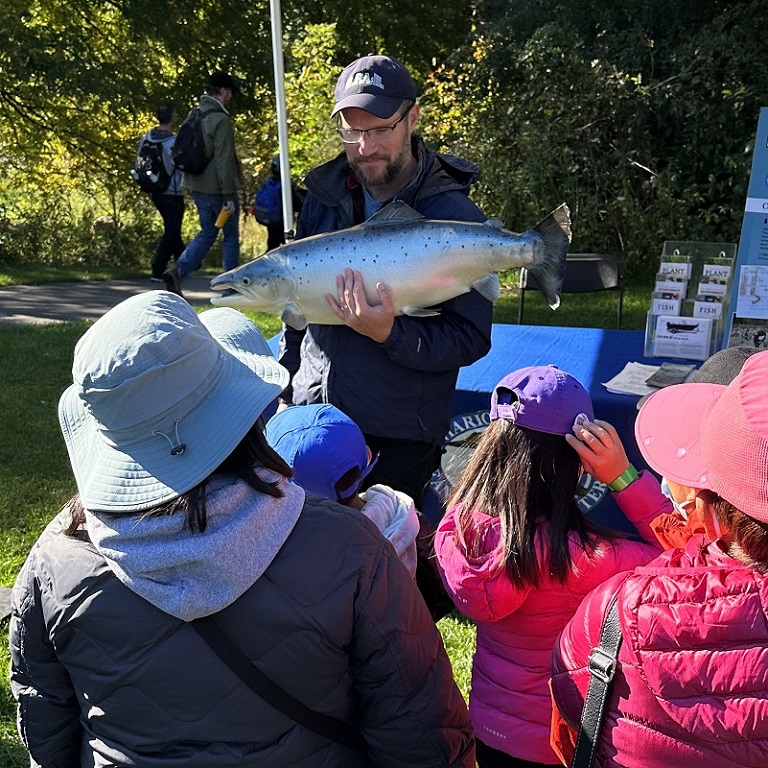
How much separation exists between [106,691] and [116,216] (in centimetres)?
1505

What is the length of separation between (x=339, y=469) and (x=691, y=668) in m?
0.90

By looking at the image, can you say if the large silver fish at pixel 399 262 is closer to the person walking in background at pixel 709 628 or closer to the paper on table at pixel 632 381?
the person walking in background at pixel 709 628

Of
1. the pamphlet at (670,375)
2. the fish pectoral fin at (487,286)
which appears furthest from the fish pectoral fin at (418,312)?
the pamphlet at (670,375)

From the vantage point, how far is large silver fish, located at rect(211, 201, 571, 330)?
7.90ft

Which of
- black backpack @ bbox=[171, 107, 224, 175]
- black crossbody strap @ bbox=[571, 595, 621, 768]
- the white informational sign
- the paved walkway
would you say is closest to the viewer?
black crossbody strap @ bbox=[571, 595, 621, 768]

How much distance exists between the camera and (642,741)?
4.41 feet

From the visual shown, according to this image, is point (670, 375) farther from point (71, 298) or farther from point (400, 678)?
point (71, 298)

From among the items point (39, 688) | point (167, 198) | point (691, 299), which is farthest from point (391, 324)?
point (167, 198)

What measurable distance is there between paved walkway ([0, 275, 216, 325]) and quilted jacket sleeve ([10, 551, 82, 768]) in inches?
322

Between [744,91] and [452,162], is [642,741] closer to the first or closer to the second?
[452,162]

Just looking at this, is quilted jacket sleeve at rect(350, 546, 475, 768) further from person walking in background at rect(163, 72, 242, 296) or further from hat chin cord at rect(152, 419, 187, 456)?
person walking in background at rect(163, 72, 242, 296)

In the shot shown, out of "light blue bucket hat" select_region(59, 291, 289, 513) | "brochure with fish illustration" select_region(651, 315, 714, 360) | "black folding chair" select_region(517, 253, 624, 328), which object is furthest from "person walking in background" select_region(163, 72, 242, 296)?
"light blue bucket hat" select_region(59, 291, 289, 513)

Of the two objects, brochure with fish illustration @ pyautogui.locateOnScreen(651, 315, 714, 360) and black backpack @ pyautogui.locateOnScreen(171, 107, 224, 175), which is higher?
black backpack @ pyautogui.locateOnScreen(171, 107, 224, 175)

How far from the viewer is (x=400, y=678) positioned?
138 cm
